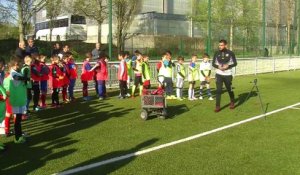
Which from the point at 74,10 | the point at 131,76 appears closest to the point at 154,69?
the point at 131,76

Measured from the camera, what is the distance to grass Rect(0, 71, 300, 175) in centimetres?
672

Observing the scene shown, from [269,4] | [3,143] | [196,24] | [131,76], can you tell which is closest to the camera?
[3,143]

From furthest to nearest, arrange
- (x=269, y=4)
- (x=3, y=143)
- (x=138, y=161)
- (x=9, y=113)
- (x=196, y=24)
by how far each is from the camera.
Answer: (x=269, y=4) → (x=196, y=24) → (x=9, y=113) → (x=3, y=143) → (x=138, y=161)

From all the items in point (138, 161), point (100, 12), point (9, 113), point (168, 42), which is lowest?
point (138, 161)

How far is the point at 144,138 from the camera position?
28.7ft

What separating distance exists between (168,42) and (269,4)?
2274 centimetres

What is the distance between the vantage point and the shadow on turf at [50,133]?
6941 millimetres

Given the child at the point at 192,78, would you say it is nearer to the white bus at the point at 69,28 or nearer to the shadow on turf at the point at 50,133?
the shadow on turf at the point at 50,133

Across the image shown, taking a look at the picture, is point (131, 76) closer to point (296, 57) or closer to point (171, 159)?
point (171, 159)

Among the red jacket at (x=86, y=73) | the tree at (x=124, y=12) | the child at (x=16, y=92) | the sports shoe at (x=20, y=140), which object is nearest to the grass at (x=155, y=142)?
the sports shoe at (x=20, y=140)

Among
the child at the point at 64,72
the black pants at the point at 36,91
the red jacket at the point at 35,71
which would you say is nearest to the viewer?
the red jacket at the point at 35,71

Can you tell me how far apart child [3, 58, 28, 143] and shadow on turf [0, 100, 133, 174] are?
0.33 metres

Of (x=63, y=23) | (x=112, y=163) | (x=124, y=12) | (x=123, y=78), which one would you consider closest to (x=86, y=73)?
(x=123, y=78)

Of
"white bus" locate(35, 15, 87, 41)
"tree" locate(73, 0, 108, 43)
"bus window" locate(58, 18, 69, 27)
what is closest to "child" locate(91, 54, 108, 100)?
"tree" locate(73, 0, 108, 43)
